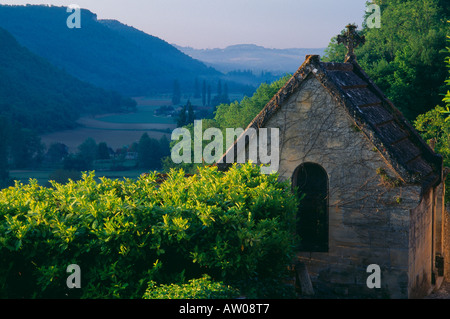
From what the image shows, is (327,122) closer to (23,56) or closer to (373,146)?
(373,146)

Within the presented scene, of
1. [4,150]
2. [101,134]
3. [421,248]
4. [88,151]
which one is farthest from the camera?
[101,134]

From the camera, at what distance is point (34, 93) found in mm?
175500

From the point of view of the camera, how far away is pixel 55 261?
11.2 metres

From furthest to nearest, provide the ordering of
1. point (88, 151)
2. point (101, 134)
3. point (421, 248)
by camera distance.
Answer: point (101, 134), point (88, 151), point (421, 248)

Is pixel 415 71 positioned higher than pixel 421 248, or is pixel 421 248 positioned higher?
pixel 415 71

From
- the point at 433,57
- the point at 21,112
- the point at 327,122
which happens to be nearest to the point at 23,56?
the point at 21,112

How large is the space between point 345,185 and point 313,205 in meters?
1.23

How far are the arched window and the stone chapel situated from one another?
1.1 inches

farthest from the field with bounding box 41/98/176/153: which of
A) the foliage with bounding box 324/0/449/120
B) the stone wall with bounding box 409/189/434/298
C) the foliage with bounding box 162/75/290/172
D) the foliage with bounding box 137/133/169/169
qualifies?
the stone wall with bounding box 409/189/434/298

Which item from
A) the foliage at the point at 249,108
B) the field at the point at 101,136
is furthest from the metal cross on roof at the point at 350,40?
the field at the point at 101,136

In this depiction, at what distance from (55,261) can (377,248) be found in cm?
818

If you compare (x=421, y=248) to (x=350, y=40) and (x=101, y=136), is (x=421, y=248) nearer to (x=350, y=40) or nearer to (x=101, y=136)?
(x=350, y=40)

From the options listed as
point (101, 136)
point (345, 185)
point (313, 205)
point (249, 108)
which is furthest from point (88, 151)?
point (345, 185)

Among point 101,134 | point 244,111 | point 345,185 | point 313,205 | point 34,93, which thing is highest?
point 34,93
